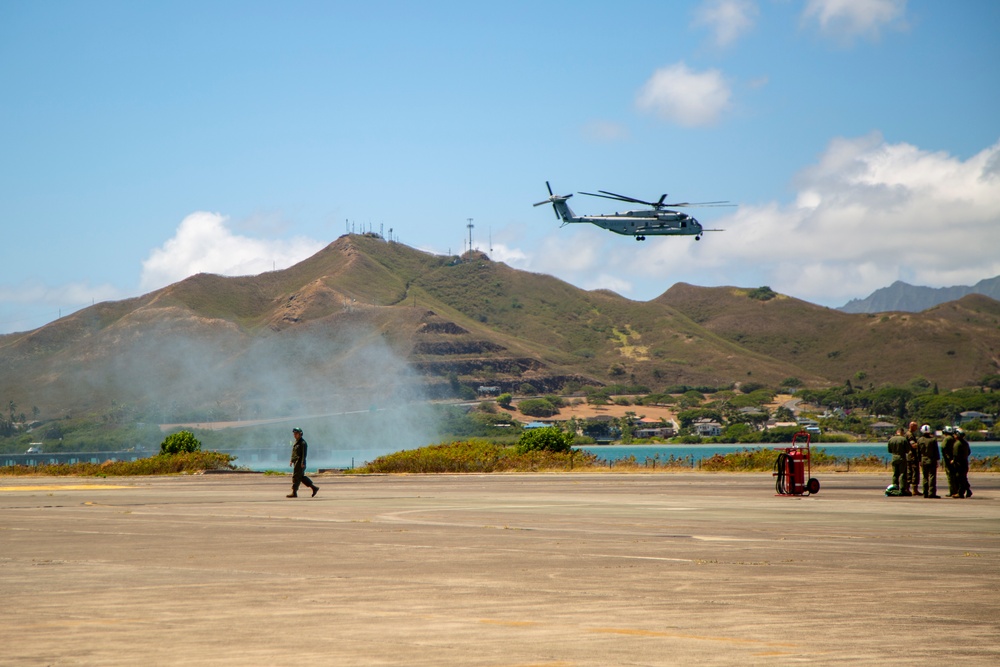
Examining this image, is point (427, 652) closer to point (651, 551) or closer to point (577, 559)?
point (577, 559)

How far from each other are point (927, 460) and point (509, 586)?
760 inches

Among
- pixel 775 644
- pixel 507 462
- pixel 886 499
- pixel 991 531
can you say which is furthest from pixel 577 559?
pixel 507 462

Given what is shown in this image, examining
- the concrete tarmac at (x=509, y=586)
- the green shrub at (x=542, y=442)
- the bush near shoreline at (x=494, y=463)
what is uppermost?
the green shrub at (x=542, y=442)

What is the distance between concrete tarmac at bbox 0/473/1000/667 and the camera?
8539mm

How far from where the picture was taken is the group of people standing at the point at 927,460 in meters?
27.8

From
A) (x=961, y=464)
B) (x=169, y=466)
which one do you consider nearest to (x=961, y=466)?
(x=961, y=464)

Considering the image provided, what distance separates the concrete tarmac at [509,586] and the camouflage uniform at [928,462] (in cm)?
343

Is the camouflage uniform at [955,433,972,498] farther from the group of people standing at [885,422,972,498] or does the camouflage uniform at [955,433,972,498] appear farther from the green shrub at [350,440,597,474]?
the green shrub at [350,440,597,474]

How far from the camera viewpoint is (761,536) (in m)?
17.6

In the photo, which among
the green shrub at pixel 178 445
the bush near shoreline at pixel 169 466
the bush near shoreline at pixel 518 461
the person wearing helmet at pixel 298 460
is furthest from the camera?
the green shrub at pixel 178 445

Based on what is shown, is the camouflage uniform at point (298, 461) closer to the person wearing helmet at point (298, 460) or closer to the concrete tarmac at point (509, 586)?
the person wearing helmet at point (298, 460)

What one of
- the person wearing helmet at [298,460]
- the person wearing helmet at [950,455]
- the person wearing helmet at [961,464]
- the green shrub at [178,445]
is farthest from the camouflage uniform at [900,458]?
the green shrub at [178,445]

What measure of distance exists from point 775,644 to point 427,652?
265 centimetres

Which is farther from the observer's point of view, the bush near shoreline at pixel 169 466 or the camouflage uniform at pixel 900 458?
the bush near shoreline at pixel 169 466
